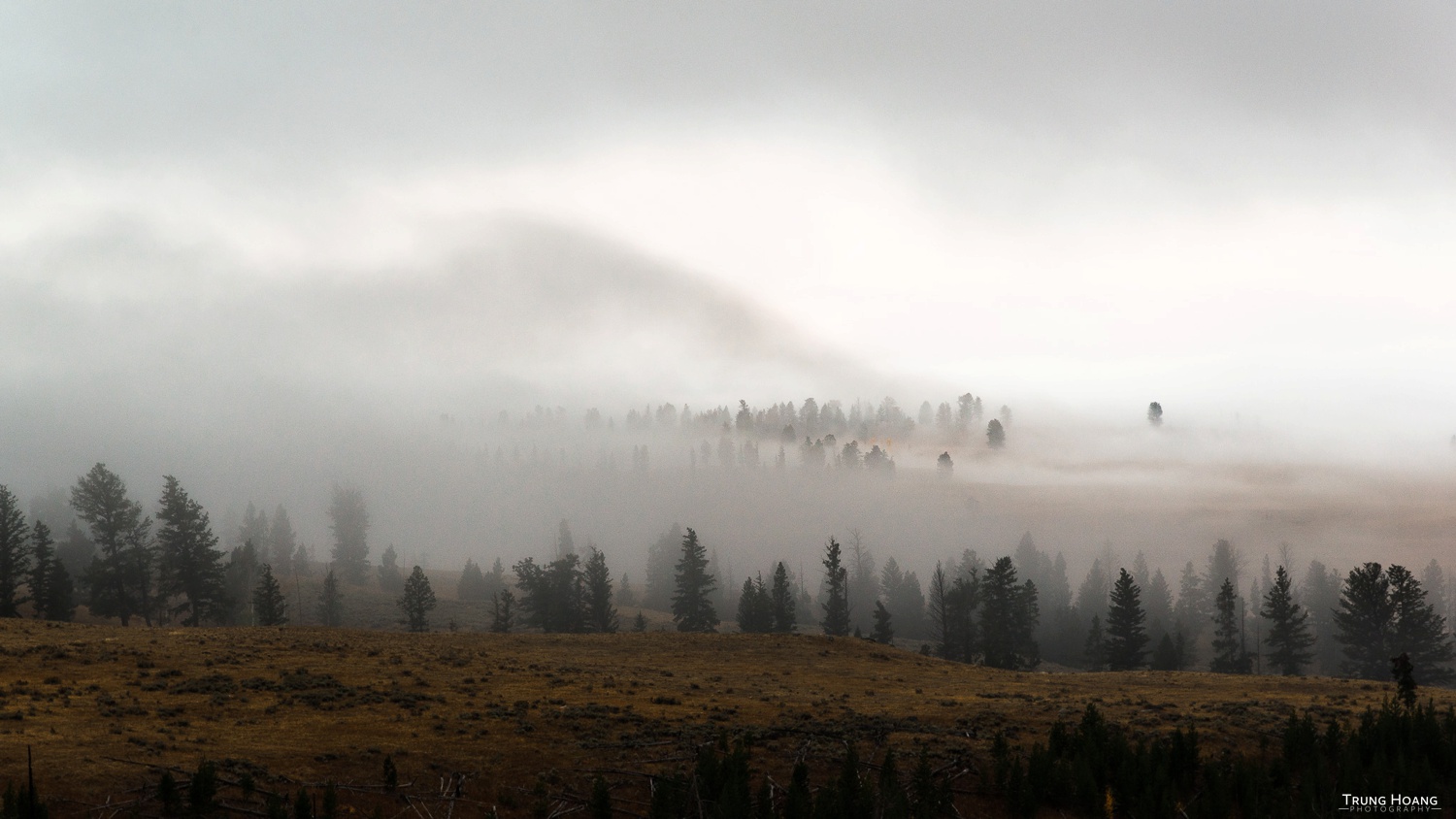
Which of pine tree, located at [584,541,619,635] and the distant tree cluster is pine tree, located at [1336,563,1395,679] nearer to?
the distant tree cluster

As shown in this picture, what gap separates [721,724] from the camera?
152ft

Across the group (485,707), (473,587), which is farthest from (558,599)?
(473,587)

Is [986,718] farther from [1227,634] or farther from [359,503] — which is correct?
[359,503]

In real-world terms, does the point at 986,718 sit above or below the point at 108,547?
below

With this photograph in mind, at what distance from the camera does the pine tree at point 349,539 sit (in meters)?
178

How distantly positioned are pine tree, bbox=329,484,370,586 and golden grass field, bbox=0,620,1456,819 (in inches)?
4513

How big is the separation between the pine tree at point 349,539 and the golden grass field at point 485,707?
376 feet

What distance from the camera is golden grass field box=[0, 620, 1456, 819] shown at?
120ft

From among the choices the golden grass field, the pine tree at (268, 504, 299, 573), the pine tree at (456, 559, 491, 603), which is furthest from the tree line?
the golden grass field

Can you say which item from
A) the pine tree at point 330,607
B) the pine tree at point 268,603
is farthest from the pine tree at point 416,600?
the pine tree at point 330,607

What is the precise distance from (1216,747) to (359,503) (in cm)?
17177

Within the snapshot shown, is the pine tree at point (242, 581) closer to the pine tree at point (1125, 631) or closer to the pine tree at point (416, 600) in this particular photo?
the pine tree at point (416, 600)

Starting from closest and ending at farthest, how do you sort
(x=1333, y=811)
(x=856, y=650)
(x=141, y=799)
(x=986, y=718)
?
(x=141, y=799) → (x=1333, y=811) → (x=986, y=718) → (x=856, y=650)

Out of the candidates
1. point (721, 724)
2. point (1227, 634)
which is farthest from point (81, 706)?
point (1227, 634)
